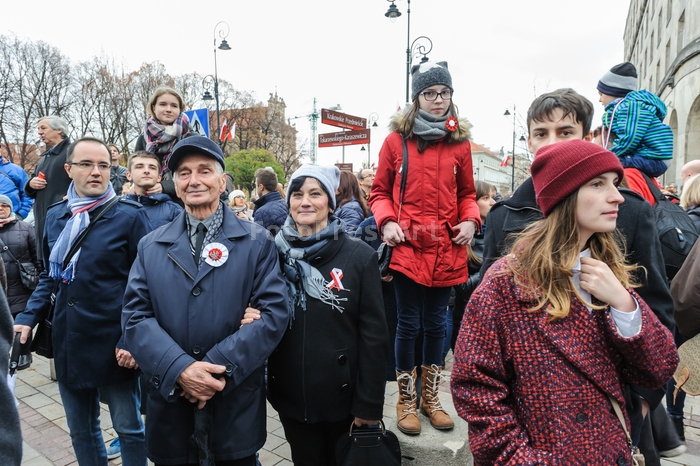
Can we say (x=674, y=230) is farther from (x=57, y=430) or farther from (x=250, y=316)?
(x=57, y=430)

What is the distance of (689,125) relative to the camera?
667 inches

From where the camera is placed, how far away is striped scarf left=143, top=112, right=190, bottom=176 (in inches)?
158

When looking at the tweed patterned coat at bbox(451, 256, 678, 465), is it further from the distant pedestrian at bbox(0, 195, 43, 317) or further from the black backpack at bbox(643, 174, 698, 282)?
the distant pedestrian at bbox(0, 195, 43, 317)

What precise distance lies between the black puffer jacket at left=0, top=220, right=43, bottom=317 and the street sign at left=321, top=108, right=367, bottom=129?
6.88 metres

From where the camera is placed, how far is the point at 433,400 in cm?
309

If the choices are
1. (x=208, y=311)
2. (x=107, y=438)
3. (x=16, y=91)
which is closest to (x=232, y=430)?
(x=208, y=311)

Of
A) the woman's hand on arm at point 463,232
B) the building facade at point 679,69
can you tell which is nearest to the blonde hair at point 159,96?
the woman's hand on arm at point 463,232

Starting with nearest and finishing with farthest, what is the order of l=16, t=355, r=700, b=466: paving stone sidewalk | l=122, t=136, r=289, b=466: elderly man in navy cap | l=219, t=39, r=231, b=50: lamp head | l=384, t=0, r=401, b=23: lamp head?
l=122, t=136, r=289, b=466: elderly man in navy cap, l=16, t=355, r=700, b=466: paving stone sidewalk, l=384, t=0, r=401, b=23: lamp head, l=219, t=39, r=231, b=50: lamp head

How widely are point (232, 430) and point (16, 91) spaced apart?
35022mm

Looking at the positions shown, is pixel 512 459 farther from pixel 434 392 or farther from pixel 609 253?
pixel 434 392

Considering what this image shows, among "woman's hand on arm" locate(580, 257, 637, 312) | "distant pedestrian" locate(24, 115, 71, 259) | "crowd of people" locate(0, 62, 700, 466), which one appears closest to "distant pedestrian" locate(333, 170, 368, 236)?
"crowd of people" locate(0, 62, 700, 466)

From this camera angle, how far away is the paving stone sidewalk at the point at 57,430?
3432 millimetres

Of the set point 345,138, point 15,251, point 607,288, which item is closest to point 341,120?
point 345,138

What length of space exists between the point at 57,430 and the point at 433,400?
3.38 metres
